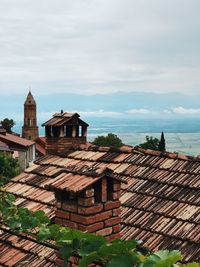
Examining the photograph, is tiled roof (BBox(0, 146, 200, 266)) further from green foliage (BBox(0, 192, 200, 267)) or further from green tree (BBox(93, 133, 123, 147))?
green tree (BBox(93, 133, 123, 147))

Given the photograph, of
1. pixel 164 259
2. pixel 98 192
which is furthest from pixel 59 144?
pixel 164 259

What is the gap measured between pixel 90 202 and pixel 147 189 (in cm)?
231

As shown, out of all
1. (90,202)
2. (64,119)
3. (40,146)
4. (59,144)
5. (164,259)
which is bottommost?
(40,146)

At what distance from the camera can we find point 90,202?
5020 millimetres

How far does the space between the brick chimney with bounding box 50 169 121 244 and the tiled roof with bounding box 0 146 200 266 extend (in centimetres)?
21

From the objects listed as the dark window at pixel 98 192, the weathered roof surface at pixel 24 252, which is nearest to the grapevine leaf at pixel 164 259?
the dark window at pixel 98 192

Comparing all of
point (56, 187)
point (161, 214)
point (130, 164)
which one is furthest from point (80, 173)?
point (130, 164)

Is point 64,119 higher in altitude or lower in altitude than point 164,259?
higher

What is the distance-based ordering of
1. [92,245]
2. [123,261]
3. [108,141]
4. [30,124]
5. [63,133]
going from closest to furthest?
[123,261], [92,245], [63,133], [108,141], [30,124]

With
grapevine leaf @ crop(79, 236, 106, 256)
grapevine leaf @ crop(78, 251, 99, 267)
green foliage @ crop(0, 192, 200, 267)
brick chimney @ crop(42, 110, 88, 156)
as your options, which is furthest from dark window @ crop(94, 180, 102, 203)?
brick chimney @ crop(42, 110, 88, 156)

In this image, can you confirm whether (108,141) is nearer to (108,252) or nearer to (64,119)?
(64,119)

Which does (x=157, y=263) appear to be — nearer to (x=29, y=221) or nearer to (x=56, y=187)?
(x=29, y=221)

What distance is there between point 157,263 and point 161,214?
4.60 m

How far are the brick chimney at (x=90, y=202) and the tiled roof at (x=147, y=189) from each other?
21cm
